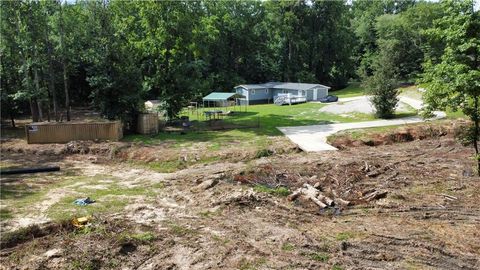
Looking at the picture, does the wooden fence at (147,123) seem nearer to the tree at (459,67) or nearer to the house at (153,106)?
the house at (153,106)

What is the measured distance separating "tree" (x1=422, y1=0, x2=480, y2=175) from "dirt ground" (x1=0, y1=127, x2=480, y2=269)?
3.27 m

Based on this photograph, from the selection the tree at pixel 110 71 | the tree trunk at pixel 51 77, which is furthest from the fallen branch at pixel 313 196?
the tree trunk at pixel 51 77

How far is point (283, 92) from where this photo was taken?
1975 inches

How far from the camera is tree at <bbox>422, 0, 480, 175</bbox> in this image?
581 inches

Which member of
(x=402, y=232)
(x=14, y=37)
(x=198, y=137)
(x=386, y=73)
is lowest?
(x=402, y=232)

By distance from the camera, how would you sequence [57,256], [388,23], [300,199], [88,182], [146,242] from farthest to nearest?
[388,23]
[88,182]
[300,199]
[146,242]
[57,256]

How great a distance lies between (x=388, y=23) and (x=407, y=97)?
66.8ft

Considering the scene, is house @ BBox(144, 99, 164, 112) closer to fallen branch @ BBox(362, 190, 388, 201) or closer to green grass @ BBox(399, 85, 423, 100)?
fallen branch @ BBox(362, 190, 388, 201)

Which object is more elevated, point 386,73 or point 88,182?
point 386,73

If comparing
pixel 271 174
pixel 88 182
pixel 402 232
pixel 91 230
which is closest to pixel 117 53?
pixel 88 182

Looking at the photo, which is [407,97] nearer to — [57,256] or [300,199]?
[300,199]

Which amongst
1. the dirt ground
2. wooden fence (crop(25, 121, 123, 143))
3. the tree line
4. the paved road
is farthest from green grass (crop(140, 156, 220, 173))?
the tree line

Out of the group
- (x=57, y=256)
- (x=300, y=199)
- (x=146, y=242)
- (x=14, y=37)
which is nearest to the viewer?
(x=57, y=256)

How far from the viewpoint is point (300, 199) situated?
1487cm
